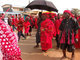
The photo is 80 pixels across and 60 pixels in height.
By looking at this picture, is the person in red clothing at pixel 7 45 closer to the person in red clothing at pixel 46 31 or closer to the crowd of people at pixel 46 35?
the crowd of people at pixel 46 35

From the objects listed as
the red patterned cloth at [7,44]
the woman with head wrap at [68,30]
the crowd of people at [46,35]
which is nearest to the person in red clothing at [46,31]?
the crowd of people at [46,35]

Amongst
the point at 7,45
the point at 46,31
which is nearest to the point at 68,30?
the point at 46,31

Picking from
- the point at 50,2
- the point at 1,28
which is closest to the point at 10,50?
the point at 1,28

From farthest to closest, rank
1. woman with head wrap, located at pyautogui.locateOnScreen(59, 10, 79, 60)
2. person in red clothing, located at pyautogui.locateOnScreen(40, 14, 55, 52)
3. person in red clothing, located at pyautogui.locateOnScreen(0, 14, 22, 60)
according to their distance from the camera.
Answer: person in red clothing, located at pyautogui.locateOnScreen(40, 14, 55, 52), woman with head wrap, located at pyautogui.locateOnScreen(59, 10, 79, 60), person in red clothing, located at pyautogui.locateOnScreen(0, 14, 22, 60)

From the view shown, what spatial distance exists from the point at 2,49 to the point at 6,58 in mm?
140

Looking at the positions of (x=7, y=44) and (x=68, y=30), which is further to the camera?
(x=68, y=30)

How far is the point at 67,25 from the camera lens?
15.0 feet

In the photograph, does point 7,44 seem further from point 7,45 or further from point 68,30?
point 68,30

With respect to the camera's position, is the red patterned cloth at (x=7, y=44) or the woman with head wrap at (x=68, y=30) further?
the woman with head wrap at (x=68, y=30)

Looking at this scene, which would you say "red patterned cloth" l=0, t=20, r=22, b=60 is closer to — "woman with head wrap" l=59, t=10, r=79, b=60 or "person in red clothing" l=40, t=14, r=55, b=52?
"woman with head wrap" l=59, t=10, r=79, b=60

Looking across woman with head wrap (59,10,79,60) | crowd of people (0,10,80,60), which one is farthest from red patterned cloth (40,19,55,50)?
woman with head wrap (59,10,79,60)

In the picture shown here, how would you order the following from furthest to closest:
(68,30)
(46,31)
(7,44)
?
(46,31) → (68,30) → (7,44)

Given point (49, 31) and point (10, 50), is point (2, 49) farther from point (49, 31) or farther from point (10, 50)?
point (49, 31)

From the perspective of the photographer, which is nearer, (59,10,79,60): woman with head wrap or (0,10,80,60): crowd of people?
(0,10,80,60): crowd of people
